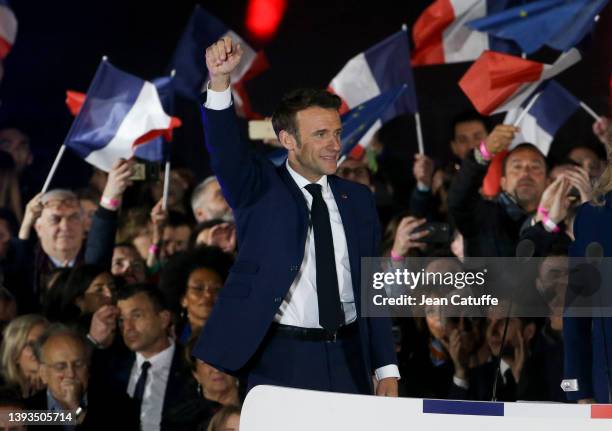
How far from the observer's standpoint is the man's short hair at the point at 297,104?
3867 millimetres

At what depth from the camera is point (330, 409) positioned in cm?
198

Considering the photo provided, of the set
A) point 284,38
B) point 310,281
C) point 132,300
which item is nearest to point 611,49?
point 284,38

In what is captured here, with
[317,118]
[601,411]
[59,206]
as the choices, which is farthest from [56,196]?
[601,411]

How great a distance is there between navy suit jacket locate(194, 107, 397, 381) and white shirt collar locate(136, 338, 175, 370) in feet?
5.10

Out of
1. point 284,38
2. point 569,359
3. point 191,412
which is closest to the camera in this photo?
point 569,359

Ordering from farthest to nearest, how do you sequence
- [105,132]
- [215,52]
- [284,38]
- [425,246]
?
[284,38] → [105,132] → [425,246] → [215,52]

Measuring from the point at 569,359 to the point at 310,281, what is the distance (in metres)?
1.10

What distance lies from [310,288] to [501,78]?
2854mm

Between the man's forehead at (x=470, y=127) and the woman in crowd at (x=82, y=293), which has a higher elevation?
the man's forehead at (x=470, y=127)

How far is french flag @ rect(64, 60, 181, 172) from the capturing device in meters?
6.68

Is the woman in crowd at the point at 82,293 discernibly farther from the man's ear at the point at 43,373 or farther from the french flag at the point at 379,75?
the french flag at the point at 379,75

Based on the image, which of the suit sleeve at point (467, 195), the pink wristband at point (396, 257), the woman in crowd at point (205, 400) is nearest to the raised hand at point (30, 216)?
the woman in crowd at point (205, 400)

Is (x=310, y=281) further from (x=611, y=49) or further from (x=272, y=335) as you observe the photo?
(x=611, y=49)

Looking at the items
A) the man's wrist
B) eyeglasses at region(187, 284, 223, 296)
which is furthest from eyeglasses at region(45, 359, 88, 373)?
the man's wrist
